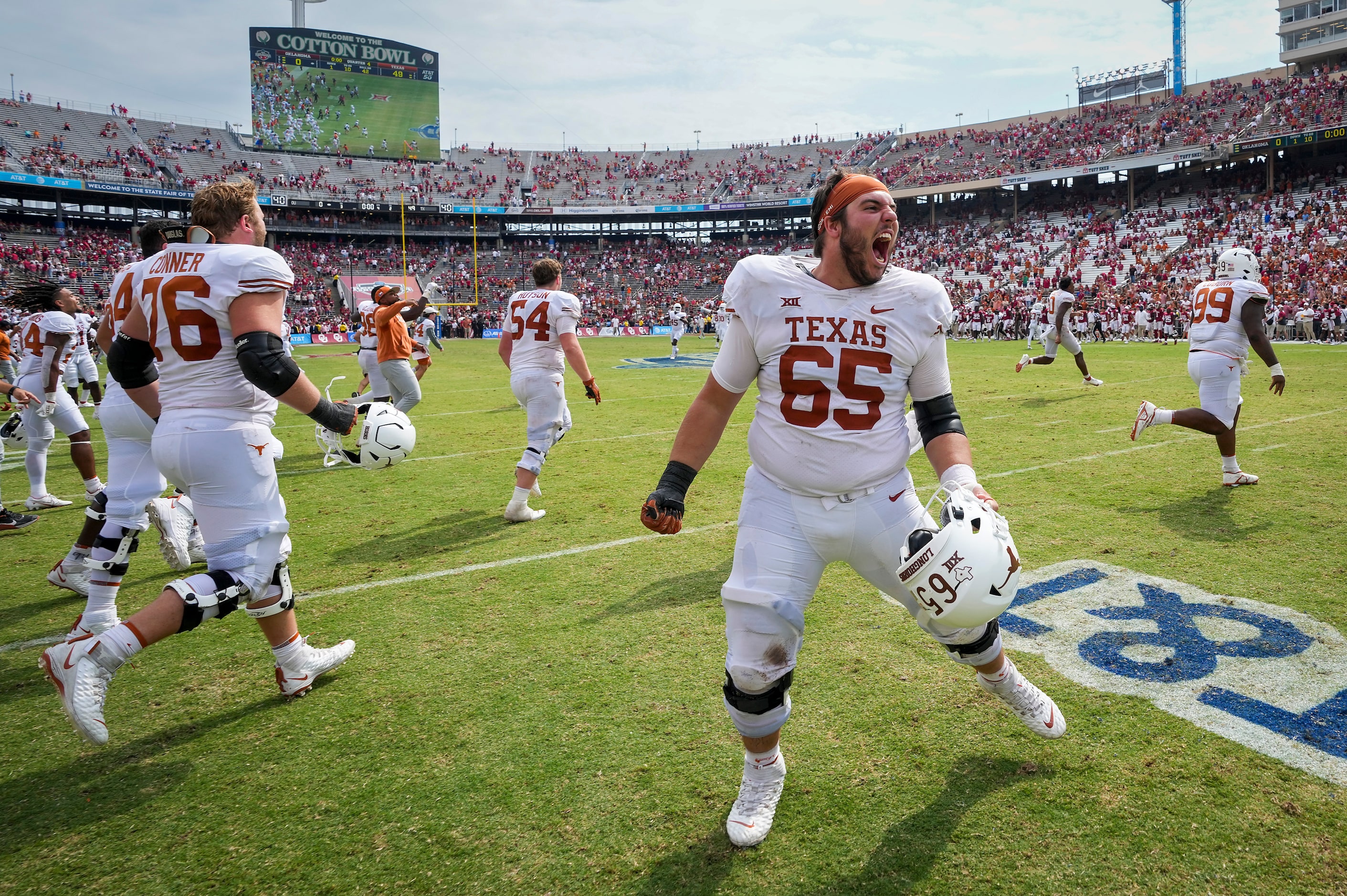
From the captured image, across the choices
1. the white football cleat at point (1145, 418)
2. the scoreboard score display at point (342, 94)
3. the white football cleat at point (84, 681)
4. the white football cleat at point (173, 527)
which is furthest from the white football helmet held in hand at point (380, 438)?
the scoreboard score display at point (342, 94)

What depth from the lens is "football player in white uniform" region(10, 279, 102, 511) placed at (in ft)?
23.9

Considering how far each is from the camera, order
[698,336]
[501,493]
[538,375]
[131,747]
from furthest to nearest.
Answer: [698,336] → [501,493] → [538,375] → [131,747]

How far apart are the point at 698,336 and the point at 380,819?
136ft

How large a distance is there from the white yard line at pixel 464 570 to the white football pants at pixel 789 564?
348cm

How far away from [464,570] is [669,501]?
346 cm

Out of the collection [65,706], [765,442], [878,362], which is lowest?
[65,706]

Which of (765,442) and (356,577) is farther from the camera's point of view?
(356,577)

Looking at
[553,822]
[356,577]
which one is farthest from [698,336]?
[553,822]

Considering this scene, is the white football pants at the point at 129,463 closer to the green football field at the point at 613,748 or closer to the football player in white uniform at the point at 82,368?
the green football field at the point at 613,748

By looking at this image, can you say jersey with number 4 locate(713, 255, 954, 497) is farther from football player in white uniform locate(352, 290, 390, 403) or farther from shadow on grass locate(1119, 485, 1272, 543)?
football player in white uniform locate(352, 290, 390, 403)

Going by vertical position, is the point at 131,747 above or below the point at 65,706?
below

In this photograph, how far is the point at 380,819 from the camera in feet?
9.88

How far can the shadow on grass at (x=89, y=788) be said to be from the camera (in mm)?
3010

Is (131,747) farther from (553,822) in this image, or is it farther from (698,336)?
(698,336)
